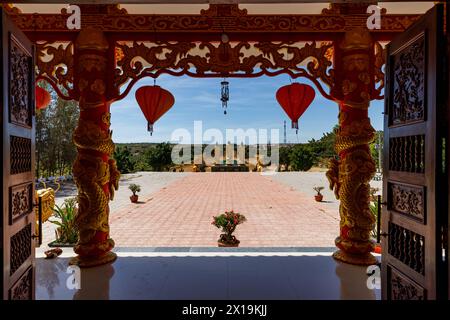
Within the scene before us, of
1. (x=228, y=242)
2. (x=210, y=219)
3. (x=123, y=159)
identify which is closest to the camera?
(x=228, y=242)

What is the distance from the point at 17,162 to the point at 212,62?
2401mm

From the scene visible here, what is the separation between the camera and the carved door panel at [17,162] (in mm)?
2020

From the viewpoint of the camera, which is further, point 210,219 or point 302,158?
point 302,158

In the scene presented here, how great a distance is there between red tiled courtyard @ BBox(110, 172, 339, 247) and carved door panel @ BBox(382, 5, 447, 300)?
4114 millimetres

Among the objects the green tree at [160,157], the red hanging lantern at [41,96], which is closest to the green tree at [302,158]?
the green tree at [160,157]

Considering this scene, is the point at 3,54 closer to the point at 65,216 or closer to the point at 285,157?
the point at 65,216

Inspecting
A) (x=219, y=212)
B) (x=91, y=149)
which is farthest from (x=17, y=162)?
(x=219, y=212)

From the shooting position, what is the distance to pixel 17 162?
231cm

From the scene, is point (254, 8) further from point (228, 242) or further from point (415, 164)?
→ point (228, 242)

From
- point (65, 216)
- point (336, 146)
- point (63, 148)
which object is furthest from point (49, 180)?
point (336, 146)

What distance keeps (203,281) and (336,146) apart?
91.7 inches

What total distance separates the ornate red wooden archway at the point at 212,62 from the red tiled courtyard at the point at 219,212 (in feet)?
9.69

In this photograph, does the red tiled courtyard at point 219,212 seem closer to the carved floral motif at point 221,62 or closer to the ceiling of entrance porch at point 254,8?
the carved floral motif at point 221,62
